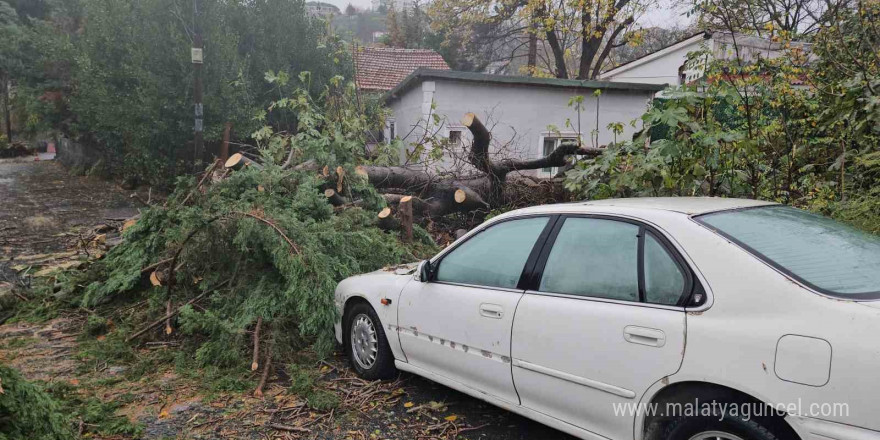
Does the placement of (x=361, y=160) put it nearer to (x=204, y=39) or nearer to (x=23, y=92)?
(x=204, y=39)

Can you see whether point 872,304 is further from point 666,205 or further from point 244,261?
point 244,261

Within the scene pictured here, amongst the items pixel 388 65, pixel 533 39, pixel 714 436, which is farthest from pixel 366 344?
pixel 533 39

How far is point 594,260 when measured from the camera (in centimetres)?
309

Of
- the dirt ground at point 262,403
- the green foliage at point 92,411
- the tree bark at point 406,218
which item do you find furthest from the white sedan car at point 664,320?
the tree bark at point 406,218

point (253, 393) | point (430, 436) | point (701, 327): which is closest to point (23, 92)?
point (253, 393)

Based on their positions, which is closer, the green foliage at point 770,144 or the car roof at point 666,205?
the car roof at point 666,205

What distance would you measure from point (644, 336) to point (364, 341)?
2491mm

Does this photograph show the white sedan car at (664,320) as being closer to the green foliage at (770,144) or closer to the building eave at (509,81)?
the green foliage at (770,144)

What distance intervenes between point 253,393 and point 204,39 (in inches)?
532

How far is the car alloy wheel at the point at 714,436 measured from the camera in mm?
2375

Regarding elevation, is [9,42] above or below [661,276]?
above

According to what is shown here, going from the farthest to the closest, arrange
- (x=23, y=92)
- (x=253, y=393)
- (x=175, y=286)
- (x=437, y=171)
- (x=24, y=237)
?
(x=23, y=92) < (x=24, y=237) < (x=437, y=171) < (x=175, y=286) < (x=253, y=393)

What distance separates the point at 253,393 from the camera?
4.34m

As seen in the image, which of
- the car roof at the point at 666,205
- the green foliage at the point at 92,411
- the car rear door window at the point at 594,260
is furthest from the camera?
the green foliage at the point at 92,411
